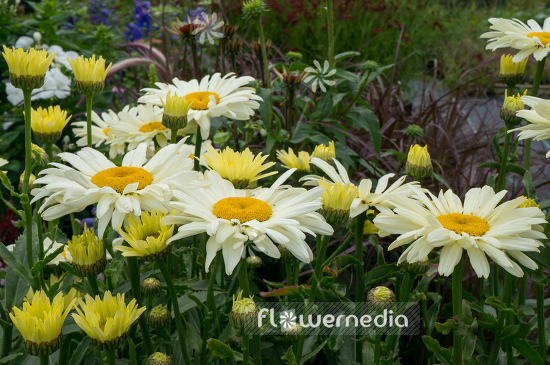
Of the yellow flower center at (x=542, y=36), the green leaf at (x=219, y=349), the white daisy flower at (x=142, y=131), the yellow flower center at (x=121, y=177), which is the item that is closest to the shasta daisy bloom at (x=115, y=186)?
the yellow flower center at (x=121, y=177)

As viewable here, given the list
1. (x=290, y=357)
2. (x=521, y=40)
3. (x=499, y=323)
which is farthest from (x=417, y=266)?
(x=521, y=40)

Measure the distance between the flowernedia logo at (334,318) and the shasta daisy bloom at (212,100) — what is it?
0.63 meters

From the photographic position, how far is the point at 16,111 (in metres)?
3.36

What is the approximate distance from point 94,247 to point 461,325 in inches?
35.4

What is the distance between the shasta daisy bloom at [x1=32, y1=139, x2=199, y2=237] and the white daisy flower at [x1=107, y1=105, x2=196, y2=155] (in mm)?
551

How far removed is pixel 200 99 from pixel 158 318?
87cm

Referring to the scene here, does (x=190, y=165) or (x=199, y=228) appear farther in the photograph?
(x=190, y=165)

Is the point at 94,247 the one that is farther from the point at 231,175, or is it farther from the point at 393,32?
the point at 393,32

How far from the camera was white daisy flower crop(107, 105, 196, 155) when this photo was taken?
1938 mm

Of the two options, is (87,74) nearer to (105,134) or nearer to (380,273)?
(105,134)

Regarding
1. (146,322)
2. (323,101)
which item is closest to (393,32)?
(323,101)

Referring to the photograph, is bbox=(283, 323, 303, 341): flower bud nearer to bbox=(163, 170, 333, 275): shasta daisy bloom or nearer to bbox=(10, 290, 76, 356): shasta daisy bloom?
bbox=(163, 170, 333, 275): shasta daisy bloom

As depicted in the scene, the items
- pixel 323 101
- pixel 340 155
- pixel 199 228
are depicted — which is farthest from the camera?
A: pixel 323 101

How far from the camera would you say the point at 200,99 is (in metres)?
1.92
